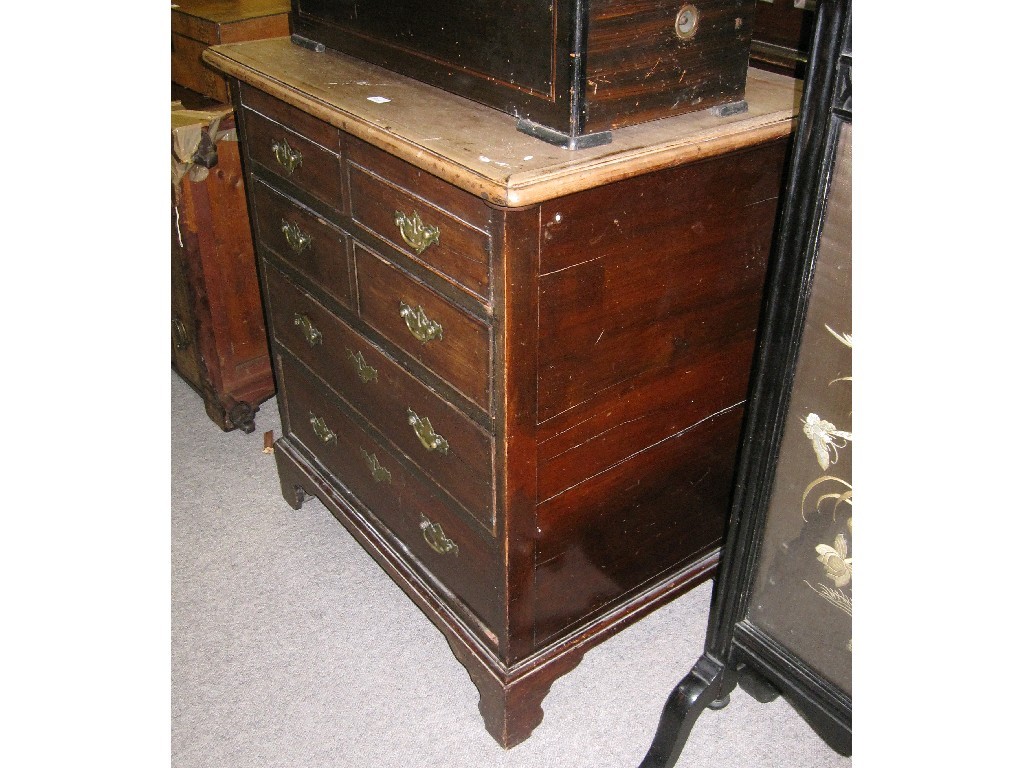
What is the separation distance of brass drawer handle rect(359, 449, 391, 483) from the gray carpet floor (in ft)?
1.23

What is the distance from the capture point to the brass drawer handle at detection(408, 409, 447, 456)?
65.2 inches

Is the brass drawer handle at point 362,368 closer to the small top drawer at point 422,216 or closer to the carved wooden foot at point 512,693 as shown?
the small top drawer at point 422,216

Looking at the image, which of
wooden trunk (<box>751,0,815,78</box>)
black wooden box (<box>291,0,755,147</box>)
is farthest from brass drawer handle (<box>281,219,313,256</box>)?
wooden trunk (<box>751,0,815,78</box>)

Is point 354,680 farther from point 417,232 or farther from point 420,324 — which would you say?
point 417,232

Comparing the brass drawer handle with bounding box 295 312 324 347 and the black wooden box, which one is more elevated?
the black wooden box

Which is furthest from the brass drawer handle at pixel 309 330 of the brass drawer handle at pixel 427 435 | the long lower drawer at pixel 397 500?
the brass drawer handle at pixel 427 435

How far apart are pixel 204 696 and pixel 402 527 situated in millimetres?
542

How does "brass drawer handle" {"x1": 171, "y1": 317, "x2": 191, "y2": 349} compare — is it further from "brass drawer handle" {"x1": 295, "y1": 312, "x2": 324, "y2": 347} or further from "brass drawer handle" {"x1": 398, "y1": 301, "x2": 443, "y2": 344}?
"brass drawer handle" {"x1": 398, "y1": 301, "x2": 443, "y2": 344}

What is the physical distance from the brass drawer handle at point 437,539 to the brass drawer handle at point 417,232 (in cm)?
60

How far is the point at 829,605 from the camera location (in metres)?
1.36

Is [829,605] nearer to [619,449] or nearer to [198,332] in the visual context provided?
[619,449]

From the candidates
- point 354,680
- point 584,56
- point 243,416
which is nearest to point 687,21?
point 584,56

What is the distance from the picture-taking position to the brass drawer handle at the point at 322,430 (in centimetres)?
211

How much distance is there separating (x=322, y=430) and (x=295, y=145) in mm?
696
